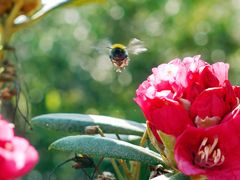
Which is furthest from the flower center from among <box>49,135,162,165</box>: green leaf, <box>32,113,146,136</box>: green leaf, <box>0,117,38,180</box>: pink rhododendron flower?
<box>0,117,38,180</box>: pink rhododendron flower

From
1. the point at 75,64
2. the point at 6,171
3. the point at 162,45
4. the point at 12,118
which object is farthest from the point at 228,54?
the point at 6,171

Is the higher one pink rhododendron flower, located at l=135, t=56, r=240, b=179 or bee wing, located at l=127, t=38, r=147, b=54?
bee wing, located at l=127, t=38, r=147, b=54

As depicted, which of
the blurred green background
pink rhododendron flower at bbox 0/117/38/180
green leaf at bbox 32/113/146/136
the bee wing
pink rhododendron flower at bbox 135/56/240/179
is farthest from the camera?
the blurred green background

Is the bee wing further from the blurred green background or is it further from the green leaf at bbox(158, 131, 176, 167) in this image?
the blurred green background

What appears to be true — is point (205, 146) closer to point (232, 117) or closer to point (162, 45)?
point (232, 117)

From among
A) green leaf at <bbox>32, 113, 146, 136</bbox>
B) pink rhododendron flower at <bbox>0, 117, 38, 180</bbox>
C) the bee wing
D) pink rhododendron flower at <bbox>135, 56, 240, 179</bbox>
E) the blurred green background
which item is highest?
pink rhododendron flower at <bbox>0, 117, 38, 180</bbox>
